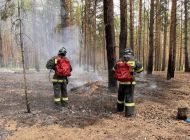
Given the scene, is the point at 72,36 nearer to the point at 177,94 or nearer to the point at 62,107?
the point at 177,94

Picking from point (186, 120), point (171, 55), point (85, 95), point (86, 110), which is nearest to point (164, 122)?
point (186, 120)

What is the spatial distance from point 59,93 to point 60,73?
2.16 ft

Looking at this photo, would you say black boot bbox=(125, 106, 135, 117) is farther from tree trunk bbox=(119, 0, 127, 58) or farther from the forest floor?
tree trunk bbox=(119, 0, 127, 58)

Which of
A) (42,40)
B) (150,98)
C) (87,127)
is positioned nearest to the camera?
(87,127)

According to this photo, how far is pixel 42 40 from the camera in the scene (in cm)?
4525

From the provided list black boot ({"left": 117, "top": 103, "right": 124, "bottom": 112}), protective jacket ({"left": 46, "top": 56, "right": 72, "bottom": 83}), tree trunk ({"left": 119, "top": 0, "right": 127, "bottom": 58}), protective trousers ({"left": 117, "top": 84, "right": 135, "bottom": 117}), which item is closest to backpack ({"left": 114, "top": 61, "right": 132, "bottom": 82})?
protective trousers ({"left": 117, "top": 84, "right": 135, "bottom": 117})

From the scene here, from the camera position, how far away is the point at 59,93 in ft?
31.2

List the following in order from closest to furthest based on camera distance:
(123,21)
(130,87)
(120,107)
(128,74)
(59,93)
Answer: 1. (128,74)
2. (130,87)
3. (120,107)
4. (59,93)
5. (123,21)

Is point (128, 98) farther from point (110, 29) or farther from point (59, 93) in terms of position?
point (110, 29)

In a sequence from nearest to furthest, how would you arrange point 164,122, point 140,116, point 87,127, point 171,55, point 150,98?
point 87,127 < point 164,122 < point 140,116 < point 150,98 < point 171,55

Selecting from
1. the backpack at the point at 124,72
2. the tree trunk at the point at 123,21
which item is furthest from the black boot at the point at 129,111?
the tree trunk at the point at 123,21

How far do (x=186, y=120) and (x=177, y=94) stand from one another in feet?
14.5

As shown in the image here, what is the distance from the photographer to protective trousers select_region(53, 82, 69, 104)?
373 inches

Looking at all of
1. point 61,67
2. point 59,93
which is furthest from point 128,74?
point 59,93
